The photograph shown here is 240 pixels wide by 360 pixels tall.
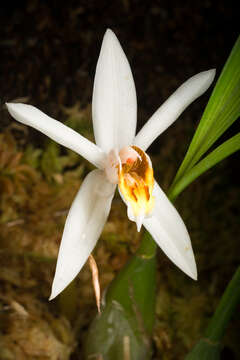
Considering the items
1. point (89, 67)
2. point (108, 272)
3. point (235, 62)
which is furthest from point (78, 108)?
point (235, 62)

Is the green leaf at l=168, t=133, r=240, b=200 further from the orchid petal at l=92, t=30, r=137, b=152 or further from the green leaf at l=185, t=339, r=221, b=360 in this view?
the green leaf at l=185, t=339, r=221, b=360

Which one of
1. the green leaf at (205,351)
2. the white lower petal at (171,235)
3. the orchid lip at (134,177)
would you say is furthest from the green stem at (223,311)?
the orchid lip at (134,177)

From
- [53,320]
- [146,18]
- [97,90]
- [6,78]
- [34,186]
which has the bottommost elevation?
[53,320]

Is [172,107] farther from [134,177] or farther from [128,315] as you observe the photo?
[128,315]

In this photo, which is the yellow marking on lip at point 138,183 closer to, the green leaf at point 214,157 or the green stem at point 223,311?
the green leaf at point 214,157

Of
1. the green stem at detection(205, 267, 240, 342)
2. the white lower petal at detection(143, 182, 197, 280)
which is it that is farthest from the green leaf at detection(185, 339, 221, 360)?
the white lower petal at detection(143, 182, 197, 280)

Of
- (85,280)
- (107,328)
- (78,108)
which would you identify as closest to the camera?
(107,328)

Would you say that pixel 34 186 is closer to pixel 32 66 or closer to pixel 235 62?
pixel 32 66
